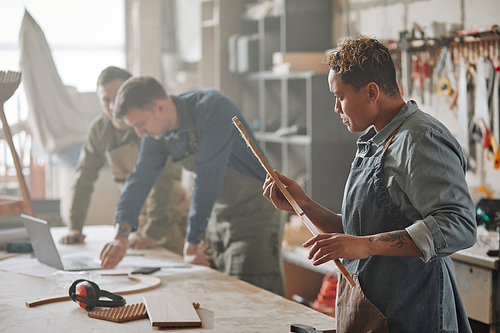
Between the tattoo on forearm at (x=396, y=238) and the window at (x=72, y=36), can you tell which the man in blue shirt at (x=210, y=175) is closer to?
the tattoo on forearm at (x=396, y=238)

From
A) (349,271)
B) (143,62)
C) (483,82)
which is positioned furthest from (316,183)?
(349,271)

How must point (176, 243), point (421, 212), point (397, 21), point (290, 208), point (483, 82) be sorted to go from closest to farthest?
point (421, 212) → point (290, 208) → point (483, 82) → point (176, 243) → point (397, 21)

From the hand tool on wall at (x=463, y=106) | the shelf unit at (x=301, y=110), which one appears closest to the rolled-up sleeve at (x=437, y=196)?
the hand tool on wall at (x=463, y=106)

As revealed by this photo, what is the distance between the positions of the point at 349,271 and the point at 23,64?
3507 millimetres

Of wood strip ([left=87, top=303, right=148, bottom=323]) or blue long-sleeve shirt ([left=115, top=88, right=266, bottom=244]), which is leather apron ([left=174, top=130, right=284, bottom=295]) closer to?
blue long-sleeve shirt ([left=115, top=88, right=266, bottom=244])

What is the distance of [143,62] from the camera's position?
5359 millimetres

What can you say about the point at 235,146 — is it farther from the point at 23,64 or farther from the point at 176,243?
the point at 23,64

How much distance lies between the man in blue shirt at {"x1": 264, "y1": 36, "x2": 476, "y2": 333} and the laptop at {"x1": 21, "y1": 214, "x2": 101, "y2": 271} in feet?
4.00

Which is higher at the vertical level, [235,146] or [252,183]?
[235,146]

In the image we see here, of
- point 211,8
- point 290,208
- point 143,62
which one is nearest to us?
point 290,208

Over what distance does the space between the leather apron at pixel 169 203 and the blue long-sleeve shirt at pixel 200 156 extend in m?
0.48

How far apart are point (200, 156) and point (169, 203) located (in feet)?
2.77

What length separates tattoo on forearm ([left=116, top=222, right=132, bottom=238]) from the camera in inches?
98.5

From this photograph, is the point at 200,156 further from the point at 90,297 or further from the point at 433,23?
the point at 433,23
